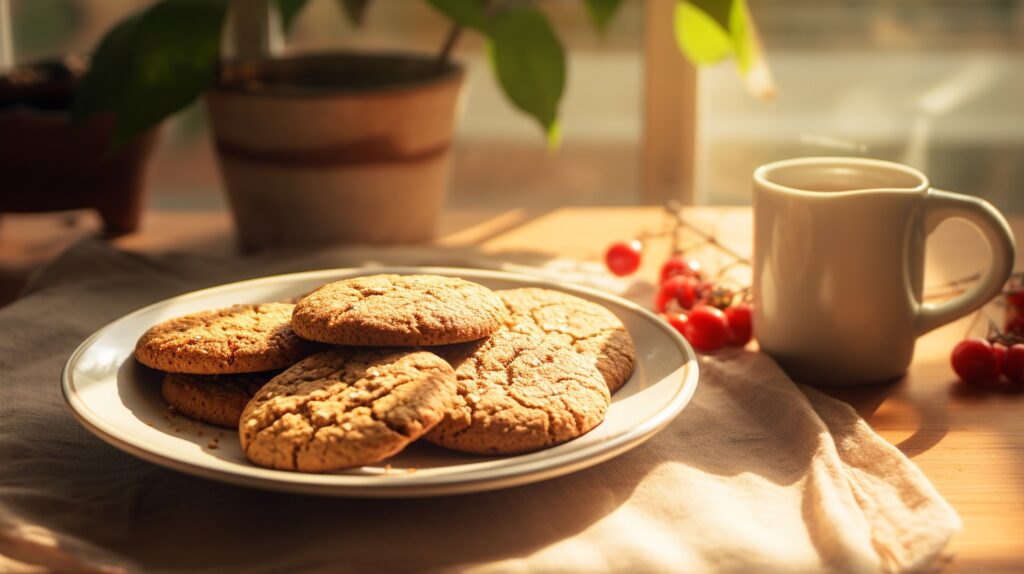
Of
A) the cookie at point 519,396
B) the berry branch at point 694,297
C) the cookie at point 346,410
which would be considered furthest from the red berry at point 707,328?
the cookie at point 346,410

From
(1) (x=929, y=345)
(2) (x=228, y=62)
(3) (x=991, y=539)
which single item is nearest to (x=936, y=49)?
(1) (x=929, y=345)

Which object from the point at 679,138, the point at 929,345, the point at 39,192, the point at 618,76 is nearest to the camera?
the point at 929,345

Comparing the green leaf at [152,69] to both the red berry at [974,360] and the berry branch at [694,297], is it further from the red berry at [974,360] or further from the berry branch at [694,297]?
the red berry at [974,360]

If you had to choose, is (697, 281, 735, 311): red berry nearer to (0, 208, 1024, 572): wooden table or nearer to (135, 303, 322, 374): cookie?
(0, 208, 1024, 572): wooden table

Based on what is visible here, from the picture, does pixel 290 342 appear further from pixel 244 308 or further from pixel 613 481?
pixel 613 481

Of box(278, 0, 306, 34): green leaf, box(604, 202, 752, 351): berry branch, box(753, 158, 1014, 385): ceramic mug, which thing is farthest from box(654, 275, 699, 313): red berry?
box(278, 0, 306, 34): green leaf

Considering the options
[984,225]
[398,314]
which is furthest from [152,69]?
[984,225]
